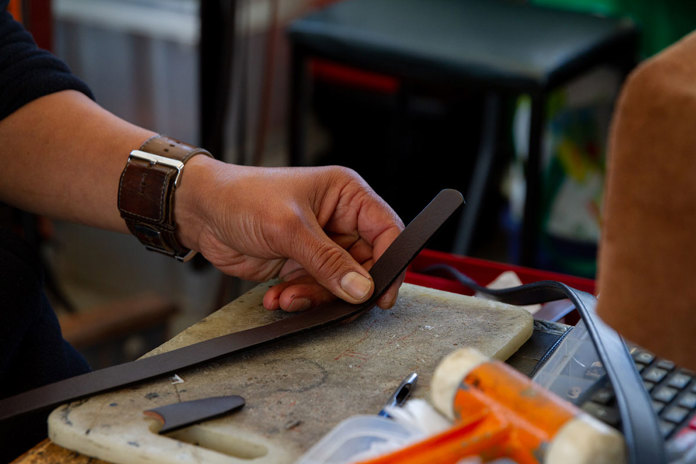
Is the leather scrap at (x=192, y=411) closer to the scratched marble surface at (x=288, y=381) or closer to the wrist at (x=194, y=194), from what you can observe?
the scratched marble surface at (x=288, y=381)

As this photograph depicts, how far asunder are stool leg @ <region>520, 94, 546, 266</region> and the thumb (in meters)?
0.77

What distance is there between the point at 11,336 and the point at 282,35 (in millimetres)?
1595

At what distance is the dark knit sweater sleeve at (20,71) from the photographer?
28.3 inches

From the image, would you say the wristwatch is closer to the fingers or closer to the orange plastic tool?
the fingers

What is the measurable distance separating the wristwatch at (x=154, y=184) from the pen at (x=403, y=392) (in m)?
0.28

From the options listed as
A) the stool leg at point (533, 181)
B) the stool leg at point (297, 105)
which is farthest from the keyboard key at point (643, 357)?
the stool leg at point (297, 105)

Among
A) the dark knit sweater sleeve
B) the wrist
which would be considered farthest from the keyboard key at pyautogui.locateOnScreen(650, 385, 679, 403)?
the dark knit sweater sleeve

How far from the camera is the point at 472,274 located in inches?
31.6

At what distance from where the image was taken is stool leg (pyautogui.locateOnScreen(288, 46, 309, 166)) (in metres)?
1.57

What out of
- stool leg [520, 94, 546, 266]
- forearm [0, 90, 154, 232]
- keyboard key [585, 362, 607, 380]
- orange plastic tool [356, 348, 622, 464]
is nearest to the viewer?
orange plastic tool [356, 348, 622, 464]

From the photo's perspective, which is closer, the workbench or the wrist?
the workbench

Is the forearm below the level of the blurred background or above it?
above

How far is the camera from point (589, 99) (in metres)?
1.72

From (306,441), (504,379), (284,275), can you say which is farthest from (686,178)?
(284,275)
